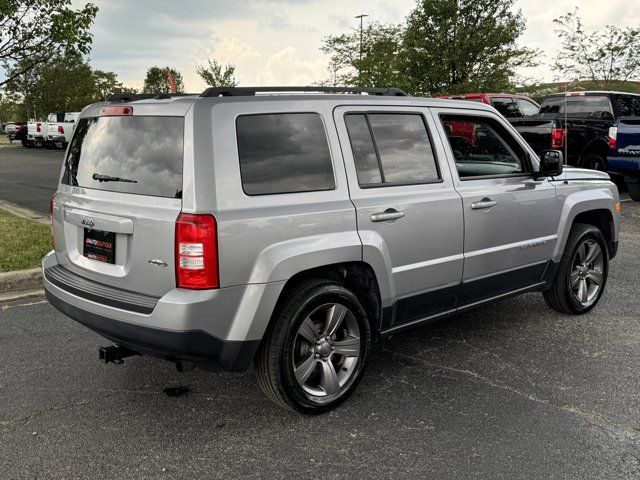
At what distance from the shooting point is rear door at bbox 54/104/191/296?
10.5 feet

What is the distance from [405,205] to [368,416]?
4.15 ft

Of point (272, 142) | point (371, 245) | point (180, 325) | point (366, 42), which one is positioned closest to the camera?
point (180, 325)

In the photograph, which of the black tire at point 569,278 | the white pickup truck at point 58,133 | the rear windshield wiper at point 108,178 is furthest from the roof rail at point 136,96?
the white pickup truck at point 58,133

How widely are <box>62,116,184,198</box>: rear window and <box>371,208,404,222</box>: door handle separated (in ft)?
3.80

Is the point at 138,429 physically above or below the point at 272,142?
below

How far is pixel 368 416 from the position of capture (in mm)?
3602

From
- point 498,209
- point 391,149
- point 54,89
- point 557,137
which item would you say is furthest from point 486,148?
point 54,89

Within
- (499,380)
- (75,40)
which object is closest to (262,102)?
(499,380)

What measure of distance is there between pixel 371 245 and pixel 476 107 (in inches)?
64.0

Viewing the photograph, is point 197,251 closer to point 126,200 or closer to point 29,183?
point 126,200

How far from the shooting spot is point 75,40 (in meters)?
9.82

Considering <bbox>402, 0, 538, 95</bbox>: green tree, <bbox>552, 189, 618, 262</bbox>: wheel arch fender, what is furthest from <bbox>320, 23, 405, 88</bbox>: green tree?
<bbox>552, 189, 618, 262</bbox>: wheel arch fender

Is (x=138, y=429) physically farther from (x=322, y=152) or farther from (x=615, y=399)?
(x=615, y=399)

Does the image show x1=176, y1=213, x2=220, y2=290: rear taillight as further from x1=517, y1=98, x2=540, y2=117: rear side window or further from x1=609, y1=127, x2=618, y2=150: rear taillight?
x1=517, y1=98, x2=540, y2=117: rear side window
